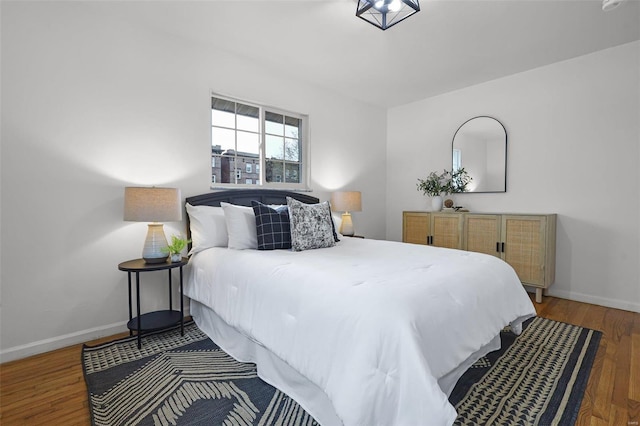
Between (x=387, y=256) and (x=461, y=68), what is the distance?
8.46 feet

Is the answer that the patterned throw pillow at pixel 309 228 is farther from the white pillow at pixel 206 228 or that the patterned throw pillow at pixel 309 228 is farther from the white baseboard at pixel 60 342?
the white baseboard at pixel 60 342

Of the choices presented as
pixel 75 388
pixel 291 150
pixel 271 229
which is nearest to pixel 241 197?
pixel 271 229

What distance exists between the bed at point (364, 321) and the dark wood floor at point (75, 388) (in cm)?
52

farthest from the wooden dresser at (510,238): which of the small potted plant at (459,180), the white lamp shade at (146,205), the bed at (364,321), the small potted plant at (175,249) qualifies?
the white lamp shade at (146,205)

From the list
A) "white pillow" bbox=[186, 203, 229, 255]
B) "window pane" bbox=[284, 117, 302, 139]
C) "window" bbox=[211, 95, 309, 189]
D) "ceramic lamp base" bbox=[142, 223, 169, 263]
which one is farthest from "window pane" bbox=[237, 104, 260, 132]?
"ceramic lamp base" bbox=[142, 223, 169, 263]

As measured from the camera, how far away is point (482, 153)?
157 inches

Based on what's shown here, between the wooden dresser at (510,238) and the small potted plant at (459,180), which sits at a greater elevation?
the small potted plant at (459,180)

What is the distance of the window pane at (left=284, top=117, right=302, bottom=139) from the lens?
12.5 feet

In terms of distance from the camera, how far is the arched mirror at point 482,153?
385 centimetres

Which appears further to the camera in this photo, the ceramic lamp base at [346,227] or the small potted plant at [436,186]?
the small potted plant at [436,186]

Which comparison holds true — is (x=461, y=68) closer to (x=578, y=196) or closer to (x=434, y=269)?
(x=578, y=196)

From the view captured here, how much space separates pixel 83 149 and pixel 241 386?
2.09 m

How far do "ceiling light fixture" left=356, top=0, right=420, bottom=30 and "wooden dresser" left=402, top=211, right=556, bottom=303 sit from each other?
229cm

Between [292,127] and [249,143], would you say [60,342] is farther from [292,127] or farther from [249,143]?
[292,127]
